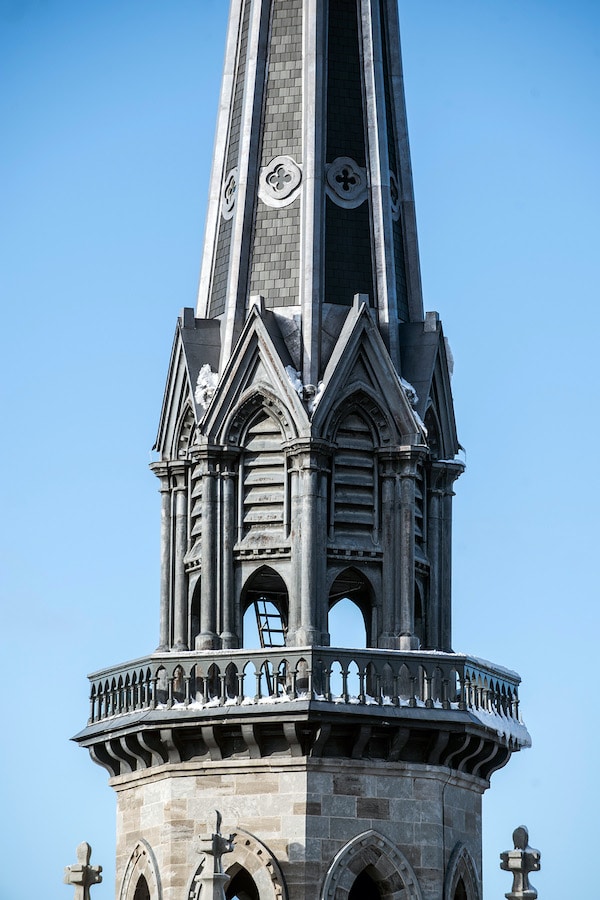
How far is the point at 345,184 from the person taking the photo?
212 feet

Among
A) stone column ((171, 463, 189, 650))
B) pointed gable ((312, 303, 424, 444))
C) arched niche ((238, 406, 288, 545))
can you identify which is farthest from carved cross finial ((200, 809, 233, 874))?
pointed gable ((312, 303, 424, 444))

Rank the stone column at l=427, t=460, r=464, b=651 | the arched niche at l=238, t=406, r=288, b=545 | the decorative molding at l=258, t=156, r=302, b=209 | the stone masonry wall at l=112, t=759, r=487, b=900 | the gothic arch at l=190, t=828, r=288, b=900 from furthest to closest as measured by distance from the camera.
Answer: the decorative molding at l=258, t=156, r=302, b=209 < the stone column at l=427, t=460, r=464, b=651 < the arched niche at l=238, t=406, r=288, b=545 < the stone masonry wall at l=112, t=759, r=487, b=900 < the gothic arch at l=190, t=828, r=288, b=900

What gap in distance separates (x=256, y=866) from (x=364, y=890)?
436 cm

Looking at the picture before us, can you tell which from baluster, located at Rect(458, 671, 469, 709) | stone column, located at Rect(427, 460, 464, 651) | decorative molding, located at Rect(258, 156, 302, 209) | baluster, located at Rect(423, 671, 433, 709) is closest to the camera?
baluster, located at Rect(423, 671, 433, 709)

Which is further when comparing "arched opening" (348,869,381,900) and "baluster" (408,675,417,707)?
"arched opening" (348,869,381,900)

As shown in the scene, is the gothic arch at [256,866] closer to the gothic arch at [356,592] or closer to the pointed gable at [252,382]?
the gothic arch at [356,592]

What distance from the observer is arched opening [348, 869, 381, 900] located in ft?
207

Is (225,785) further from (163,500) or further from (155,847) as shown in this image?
(163,500)

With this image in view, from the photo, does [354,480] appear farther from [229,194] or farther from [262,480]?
[229,194]

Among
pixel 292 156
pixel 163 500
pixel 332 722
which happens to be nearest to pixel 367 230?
pixel 292 156

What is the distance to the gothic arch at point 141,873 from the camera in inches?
2413

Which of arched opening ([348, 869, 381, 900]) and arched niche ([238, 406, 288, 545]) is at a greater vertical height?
arched niche ([238, 406, 288, 545])

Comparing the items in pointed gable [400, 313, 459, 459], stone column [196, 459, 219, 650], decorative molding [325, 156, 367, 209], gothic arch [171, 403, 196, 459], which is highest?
decorative molding [325, 156, 367, 209]

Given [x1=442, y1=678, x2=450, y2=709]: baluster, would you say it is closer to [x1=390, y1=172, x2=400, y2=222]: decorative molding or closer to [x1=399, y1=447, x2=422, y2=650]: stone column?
[x1=399, y1=447, x2=422, y2=650]: stone column
